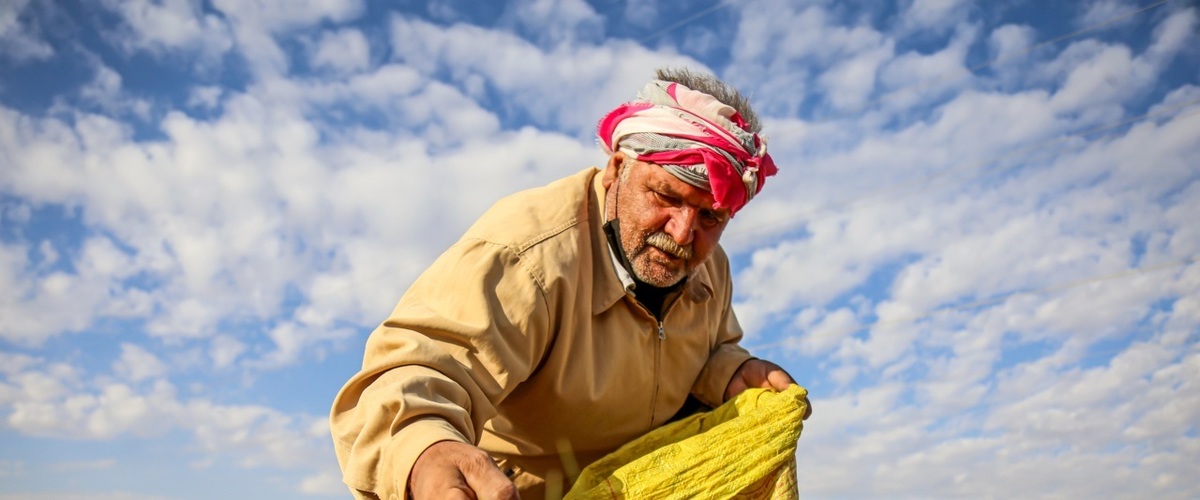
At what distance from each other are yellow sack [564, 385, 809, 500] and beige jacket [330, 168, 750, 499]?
27 cm

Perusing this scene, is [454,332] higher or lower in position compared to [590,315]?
lower

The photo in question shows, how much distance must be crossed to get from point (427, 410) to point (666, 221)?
1.20m

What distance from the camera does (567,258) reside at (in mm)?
2740

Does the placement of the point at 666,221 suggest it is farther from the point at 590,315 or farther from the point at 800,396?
the point at 800,396

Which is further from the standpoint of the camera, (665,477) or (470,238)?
(470,238)

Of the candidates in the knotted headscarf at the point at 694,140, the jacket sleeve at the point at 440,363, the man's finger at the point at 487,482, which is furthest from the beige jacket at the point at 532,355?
the knotted headscarf at the point at 694,140

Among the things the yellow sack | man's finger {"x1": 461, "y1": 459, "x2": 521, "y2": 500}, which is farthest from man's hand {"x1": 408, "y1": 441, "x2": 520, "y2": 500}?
the yellow sack

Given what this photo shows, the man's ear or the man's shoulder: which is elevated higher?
the man's ear

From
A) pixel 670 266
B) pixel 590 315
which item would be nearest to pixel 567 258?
pixel 590 315

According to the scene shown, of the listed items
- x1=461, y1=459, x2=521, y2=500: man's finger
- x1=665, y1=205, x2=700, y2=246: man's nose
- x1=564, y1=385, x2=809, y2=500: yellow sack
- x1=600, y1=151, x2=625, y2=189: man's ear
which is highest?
x1=600, y1=151, x2=625, y2=189: man's ear

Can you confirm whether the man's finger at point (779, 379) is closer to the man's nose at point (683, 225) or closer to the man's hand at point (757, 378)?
the man's hand at point (757, 378)

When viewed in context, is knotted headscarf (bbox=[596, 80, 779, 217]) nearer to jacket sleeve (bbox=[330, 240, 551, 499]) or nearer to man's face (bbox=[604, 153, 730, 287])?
man's face (bbox=[604, 153, 730, 287])

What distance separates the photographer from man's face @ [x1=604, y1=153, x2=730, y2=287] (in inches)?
118

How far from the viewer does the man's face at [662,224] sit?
3.01m
